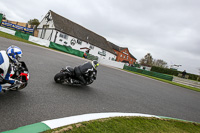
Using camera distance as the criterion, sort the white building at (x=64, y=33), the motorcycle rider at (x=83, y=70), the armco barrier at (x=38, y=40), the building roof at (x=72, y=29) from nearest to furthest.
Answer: the motorcycle rider at (x=83, y=70)
the armco barrier at (x=38, y=40)
the white building at (x=64, y=33)
the building roof at (x=72, y=29)

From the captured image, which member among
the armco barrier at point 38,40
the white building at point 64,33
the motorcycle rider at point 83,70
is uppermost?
the white building at point 64,33

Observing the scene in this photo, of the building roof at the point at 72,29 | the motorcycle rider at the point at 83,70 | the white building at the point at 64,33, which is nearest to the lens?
the motorcycle rider at the point at 83,70

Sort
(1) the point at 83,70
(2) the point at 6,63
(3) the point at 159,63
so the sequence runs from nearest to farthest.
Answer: (2) the point at 6,63 < (1) the point at 83,70 < (3) the point at 159,63

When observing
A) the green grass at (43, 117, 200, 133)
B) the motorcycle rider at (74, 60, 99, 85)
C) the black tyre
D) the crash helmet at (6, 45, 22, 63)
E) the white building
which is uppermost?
the white building

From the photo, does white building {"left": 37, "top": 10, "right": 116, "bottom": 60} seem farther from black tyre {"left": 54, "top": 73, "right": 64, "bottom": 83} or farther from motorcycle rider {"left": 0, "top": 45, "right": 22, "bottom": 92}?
motorcycle rider {"left": 0, "top": 45, "right": 22, "bottom": 92}

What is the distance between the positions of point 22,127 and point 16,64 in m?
1.80

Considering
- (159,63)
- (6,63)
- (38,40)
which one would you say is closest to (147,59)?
(159,63)

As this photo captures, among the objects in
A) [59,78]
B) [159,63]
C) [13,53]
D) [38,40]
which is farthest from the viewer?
[159,63]

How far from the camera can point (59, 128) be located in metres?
2.54

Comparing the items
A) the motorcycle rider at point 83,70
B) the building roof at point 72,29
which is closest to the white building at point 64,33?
the building roof at point 72,29

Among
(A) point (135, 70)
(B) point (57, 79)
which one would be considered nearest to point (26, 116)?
(B) point (57, 79)

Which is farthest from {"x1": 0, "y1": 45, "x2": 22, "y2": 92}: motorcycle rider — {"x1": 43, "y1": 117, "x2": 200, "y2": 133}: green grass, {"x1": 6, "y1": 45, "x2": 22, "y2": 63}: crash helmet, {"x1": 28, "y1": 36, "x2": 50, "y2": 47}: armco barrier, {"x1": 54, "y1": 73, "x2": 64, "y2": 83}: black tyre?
{"x1": 28, "y1": 36, "x2": 50, "y2": 47}: armco barrier

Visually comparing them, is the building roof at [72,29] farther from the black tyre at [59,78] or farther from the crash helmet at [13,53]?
the crash helmet at [13,53]

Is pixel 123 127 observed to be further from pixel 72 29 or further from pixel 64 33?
pixel 72 29
